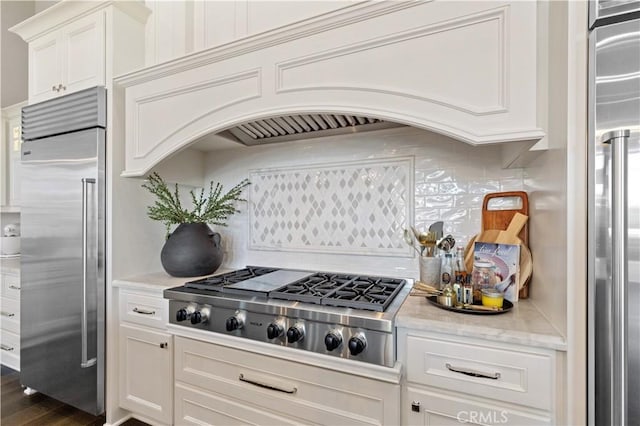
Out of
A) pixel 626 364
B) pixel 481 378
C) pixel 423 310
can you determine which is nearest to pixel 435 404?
pixel 481 378

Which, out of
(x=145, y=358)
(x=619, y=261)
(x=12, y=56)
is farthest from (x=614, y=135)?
Result: (x=12, y=56)

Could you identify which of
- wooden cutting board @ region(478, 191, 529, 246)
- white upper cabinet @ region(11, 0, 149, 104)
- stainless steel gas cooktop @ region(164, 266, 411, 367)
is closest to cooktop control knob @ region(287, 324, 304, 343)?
stainless steel gas cooktop @ region(164, 266, 411, 367)

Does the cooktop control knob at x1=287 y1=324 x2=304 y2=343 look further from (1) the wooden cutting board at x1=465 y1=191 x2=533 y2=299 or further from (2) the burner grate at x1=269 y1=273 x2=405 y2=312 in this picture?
(1) the wooden cutting board at x1=465 y1=191 x2=533 y2=299

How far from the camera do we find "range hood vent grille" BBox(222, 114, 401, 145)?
1.77m

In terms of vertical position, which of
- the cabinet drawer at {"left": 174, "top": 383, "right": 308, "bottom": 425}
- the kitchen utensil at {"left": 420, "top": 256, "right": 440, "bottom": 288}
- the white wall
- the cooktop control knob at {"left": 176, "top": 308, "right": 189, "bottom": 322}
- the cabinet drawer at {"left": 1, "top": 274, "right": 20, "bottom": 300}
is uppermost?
the white wall

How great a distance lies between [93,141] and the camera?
186cm

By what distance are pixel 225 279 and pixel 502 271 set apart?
1.37 m

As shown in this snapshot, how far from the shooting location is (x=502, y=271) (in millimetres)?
1380

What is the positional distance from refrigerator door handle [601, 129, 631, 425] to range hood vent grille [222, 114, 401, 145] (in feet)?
→ 3.38

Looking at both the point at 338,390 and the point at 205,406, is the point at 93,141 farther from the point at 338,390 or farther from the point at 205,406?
the point at 338,390

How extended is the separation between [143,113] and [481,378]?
2083mm

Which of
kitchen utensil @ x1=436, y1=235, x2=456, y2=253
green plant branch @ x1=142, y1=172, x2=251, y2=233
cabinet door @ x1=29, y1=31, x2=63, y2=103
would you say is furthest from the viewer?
cabinet door @ x1=29, y1=31, x2=63, y2=103

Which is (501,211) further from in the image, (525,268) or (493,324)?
(493,324)

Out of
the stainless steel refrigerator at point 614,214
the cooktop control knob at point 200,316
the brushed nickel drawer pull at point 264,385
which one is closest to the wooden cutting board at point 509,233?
the stainless steel refrigerator at point 614,214
